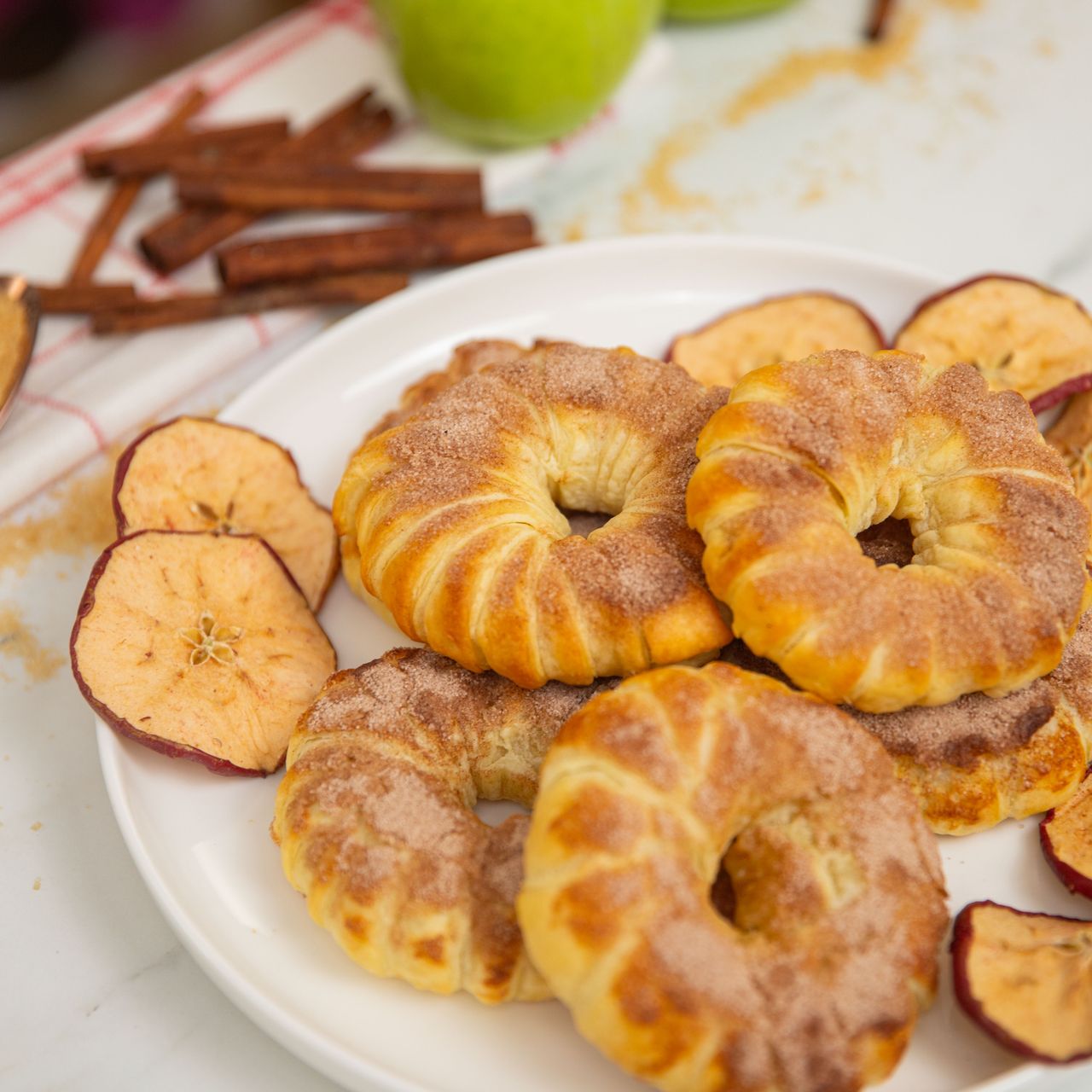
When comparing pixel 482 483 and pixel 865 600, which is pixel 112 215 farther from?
pixel 865 600

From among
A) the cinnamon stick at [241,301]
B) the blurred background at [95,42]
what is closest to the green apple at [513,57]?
the cinnamon stick at [241,301]

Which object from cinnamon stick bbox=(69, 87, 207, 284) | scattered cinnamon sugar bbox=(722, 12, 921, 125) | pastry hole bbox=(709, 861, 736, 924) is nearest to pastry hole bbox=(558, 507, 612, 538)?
pastry hole bbox=(709, 861, 736, 924)

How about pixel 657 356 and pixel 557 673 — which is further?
pixel 657 356

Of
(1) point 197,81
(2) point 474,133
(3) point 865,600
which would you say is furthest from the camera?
(1) point 197,81

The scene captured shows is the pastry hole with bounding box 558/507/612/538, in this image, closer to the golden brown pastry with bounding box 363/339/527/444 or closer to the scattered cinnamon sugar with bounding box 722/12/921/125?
the golden brown pastry with bounding box 363/339/527/444

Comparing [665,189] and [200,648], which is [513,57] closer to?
[665,189]

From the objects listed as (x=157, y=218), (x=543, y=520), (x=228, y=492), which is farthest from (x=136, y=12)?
(x=543, y=520)

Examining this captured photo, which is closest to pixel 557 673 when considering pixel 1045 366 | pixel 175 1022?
pixel 175 1022
